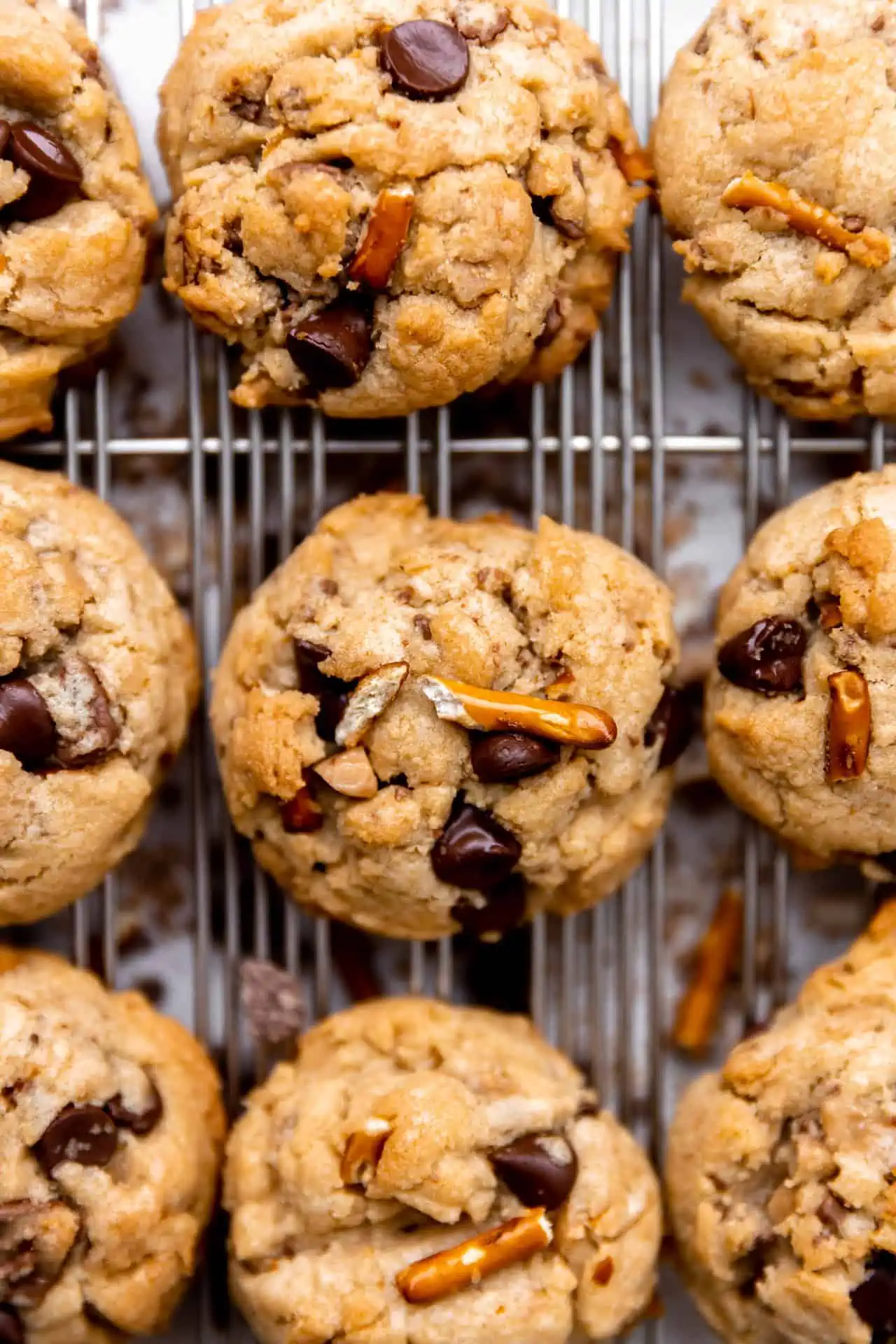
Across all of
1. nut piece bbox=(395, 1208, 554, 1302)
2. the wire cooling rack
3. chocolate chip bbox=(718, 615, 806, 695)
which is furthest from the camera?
the wire cooling rack

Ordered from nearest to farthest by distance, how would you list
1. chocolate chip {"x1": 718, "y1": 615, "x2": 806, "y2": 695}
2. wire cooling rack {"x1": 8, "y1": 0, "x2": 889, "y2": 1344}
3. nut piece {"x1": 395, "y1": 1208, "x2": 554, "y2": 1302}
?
nut piece {"x1": 395, "y1": 1208, "x2": 554, "y2": 1302}, chocolate chip {"x1": 718, "y1": 615, "x2": 806, "y2": 695}, wire cooling rack {"x1": 8, "y1": 0, "x2": 889, "y2": 1344}

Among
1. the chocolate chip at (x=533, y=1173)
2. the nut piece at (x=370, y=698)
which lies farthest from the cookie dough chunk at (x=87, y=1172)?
the nut piece at (x=370, y=698)

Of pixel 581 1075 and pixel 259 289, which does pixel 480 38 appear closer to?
pixel 259 289

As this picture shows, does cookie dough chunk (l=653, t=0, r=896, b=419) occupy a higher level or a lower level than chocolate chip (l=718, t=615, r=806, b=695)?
higher

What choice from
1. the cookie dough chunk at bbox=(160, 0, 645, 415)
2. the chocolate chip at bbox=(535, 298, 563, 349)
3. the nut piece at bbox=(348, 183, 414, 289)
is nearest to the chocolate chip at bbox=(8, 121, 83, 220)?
the cookie dough chunk at bbox=(160, 0, 645, 415)

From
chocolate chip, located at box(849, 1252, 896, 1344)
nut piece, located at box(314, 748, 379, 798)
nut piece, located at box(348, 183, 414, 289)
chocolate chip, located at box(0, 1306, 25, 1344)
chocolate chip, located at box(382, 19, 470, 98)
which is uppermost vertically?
chocolate chip, located at box(382, 19, 470, 98)

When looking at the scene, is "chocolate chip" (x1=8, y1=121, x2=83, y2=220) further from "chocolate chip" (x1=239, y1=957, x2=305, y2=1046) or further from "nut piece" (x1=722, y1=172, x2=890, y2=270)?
"chocolate chip" (x1=239, y1=957, x2=305, y2=1046)

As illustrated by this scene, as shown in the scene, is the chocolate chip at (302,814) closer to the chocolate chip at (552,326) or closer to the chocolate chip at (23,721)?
the chocolate chip at (23,721)

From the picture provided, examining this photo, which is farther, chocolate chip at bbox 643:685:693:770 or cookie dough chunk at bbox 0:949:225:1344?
chocolate chip at bbox 643:685:693:770

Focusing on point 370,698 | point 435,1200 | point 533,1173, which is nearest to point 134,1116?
point 435,1200
